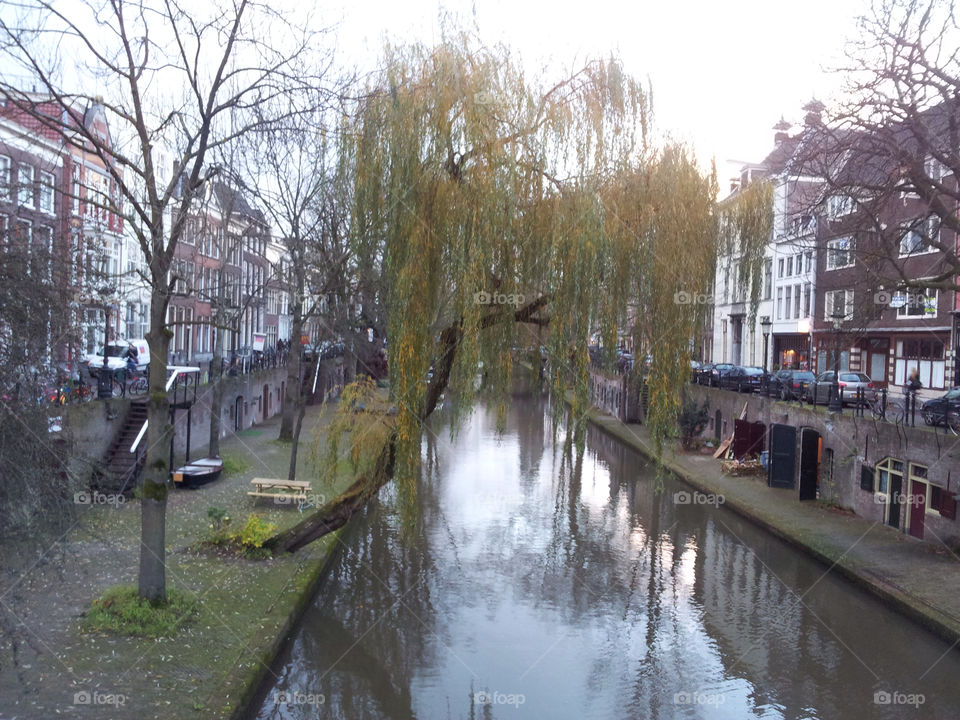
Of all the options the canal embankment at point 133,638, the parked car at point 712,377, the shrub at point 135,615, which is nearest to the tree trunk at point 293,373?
the canal embankment at point 133,638

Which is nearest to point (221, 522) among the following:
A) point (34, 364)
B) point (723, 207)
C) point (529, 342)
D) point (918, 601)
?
point (529, 342)

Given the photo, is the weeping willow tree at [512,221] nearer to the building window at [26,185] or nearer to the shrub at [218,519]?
the building window at [26,185]

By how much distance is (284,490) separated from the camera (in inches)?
824

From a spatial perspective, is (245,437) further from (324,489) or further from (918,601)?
(918,601)

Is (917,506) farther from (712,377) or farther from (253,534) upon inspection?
(712,377)

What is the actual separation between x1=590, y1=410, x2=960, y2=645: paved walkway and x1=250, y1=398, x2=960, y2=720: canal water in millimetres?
357

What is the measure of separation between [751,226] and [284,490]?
1309 cm

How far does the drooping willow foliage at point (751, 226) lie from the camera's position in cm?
1480

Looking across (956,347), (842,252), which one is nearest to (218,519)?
(842,252)

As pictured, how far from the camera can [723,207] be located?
15.1 metres

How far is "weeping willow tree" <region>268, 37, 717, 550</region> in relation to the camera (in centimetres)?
1075

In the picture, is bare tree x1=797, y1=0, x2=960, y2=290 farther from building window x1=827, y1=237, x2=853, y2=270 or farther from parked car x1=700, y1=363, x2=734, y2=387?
parked car x1=700, y1=363, x2=734, y2=387

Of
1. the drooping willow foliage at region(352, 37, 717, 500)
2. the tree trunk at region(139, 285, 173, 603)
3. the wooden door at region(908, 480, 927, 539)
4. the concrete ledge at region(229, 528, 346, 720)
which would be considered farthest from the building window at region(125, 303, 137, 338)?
the wooden door at region(908, 480, 927, 539)

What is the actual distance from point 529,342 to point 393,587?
6743 millimetres
